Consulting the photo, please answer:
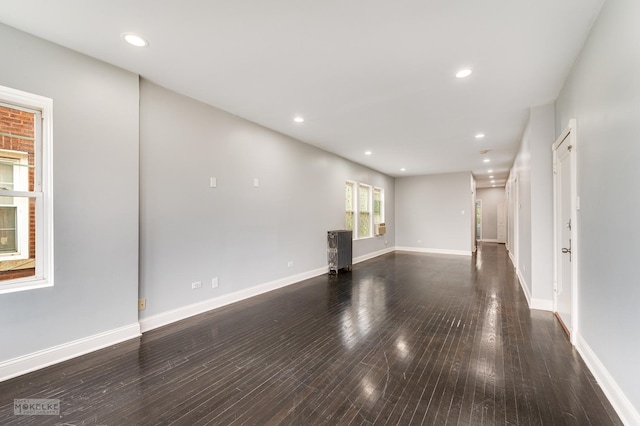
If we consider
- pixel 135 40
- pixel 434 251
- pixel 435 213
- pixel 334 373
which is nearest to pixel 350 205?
pixel 435 213

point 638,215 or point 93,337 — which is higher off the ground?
point 638,215

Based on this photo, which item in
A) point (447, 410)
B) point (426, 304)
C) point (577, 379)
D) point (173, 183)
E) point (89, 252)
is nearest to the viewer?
point (447, 410)

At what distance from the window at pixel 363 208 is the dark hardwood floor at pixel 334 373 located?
378 centimetres

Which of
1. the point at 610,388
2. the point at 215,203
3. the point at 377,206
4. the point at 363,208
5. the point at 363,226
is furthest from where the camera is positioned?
the point at 377,206

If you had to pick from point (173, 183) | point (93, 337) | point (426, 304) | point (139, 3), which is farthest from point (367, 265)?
point (139, 3)

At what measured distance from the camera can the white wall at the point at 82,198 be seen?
2.26 metres

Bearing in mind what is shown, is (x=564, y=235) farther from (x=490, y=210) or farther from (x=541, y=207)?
(x=490, y=210)

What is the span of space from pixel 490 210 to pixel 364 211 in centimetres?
831

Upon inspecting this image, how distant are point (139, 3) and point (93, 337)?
9.56 ft

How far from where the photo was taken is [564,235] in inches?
125

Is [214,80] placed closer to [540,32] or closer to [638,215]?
[540,32]

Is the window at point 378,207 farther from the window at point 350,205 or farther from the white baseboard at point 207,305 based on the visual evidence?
the white baseboard at point 207,305

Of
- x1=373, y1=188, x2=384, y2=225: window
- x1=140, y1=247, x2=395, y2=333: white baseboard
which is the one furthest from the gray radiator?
x1=373, y1=188, x2=384, y2=225: window

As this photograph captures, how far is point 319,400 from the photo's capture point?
6.25 ft
